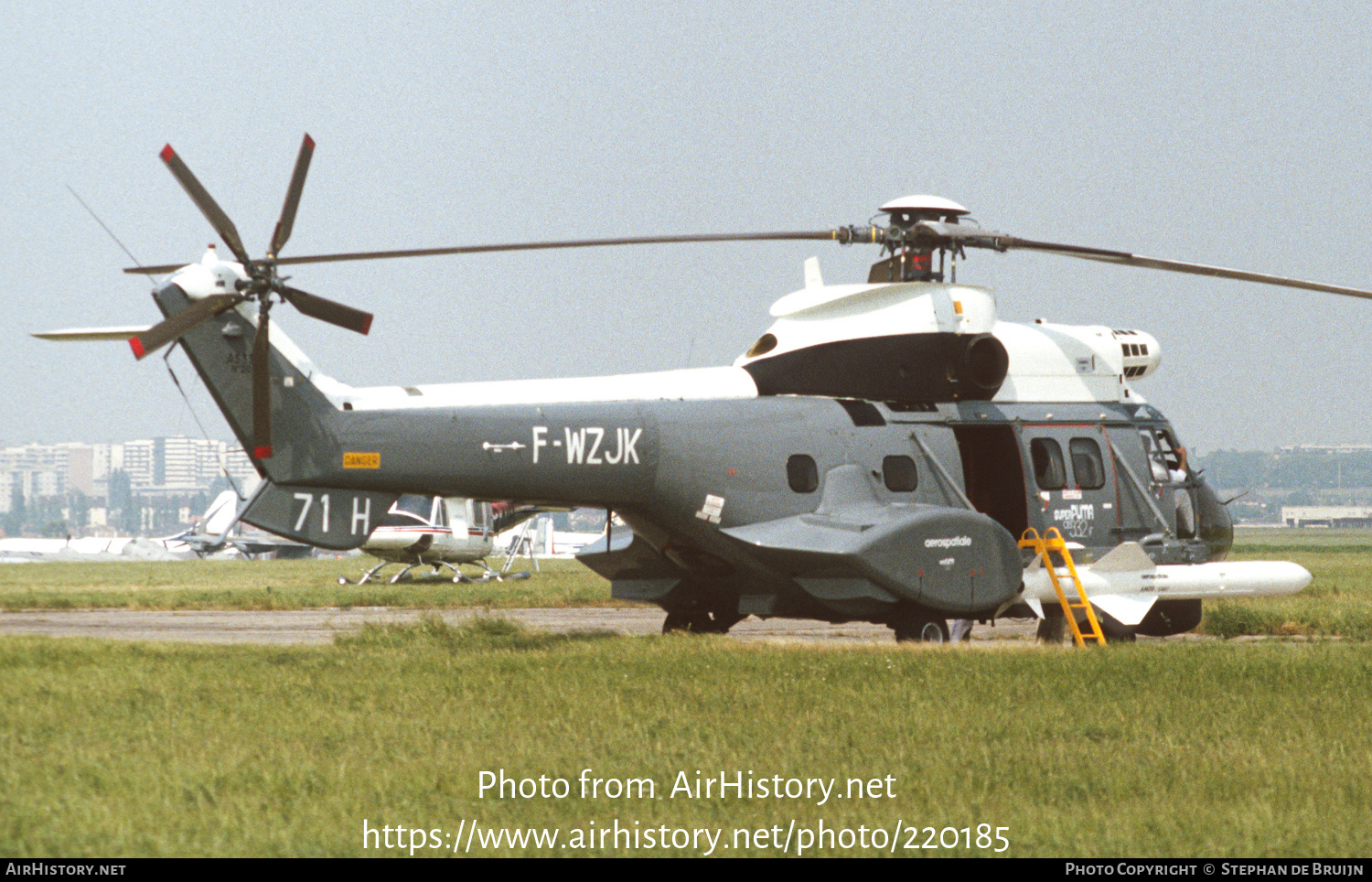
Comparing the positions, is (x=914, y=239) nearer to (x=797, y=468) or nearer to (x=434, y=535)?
(x=797, y=468)

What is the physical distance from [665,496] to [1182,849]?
9.35 m

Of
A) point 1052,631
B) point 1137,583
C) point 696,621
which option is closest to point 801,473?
point 696,621

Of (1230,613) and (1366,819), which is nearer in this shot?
(1366,819)

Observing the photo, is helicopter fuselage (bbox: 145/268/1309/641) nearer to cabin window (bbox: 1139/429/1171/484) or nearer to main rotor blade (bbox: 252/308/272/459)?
cabin window (bbox: 1139/429/1171/484)

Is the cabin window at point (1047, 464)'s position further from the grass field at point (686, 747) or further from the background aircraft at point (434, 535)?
the background aircraft at point (434, 535)

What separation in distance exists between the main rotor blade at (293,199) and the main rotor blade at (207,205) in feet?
0.99

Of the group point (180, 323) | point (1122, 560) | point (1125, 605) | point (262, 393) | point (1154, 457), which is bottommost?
point (1125, 605)

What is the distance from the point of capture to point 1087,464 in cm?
1767

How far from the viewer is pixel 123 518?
197 meters

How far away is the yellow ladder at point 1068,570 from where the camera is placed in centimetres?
1582

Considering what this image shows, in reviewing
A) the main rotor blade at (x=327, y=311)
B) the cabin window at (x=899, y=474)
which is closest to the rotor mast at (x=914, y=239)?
the cabin window at (x=899, y=474)

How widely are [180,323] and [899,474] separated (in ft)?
26.7
